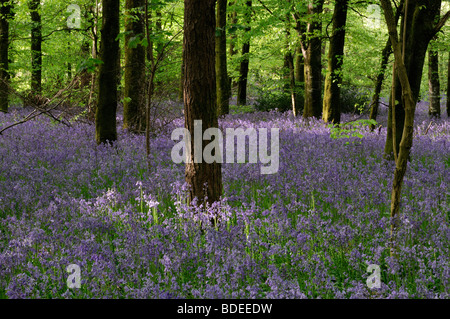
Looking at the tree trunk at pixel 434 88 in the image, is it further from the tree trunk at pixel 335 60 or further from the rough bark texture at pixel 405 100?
the rough bark texture at pixel 405 100

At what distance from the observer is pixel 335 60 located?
1266 centimetres

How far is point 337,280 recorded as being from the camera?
11.9 feet

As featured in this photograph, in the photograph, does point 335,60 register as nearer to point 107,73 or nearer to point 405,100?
point 107,73

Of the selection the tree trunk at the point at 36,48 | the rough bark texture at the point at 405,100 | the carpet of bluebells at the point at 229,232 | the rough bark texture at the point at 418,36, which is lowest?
the carpet of bluebells at the point at 229,232

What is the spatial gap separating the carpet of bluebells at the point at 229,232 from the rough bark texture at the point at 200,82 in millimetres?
285

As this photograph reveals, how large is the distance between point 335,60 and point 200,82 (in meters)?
9.02

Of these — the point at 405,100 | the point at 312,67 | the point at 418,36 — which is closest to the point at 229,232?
the point at 405,100

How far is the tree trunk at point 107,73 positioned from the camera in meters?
9.11

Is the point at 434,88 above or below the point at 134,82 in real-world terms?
Result: above

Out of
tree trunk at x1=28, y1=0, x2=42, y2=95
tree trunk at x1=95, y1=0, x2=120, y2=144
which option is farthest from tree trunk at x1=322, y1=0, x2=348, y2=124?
tree trunk at x1=28, y1=0, x2=42, y2=95

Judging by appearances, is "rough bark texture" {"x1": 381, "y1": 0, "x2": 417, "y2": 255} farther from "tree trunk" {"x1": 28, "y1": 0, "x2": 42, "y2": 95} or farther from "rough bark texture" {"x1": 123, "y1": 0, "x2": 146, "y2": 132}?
"tree trunk" {"x1": 28, "y1": 0, "x2": 42, "y2": 95}

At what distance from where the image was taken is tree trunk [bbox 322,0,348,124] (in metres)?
12.3

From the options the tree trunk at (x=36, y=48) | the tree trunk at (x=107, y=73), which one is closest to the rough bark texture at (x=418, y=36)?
the tree trunk at (x=107, y=73)
